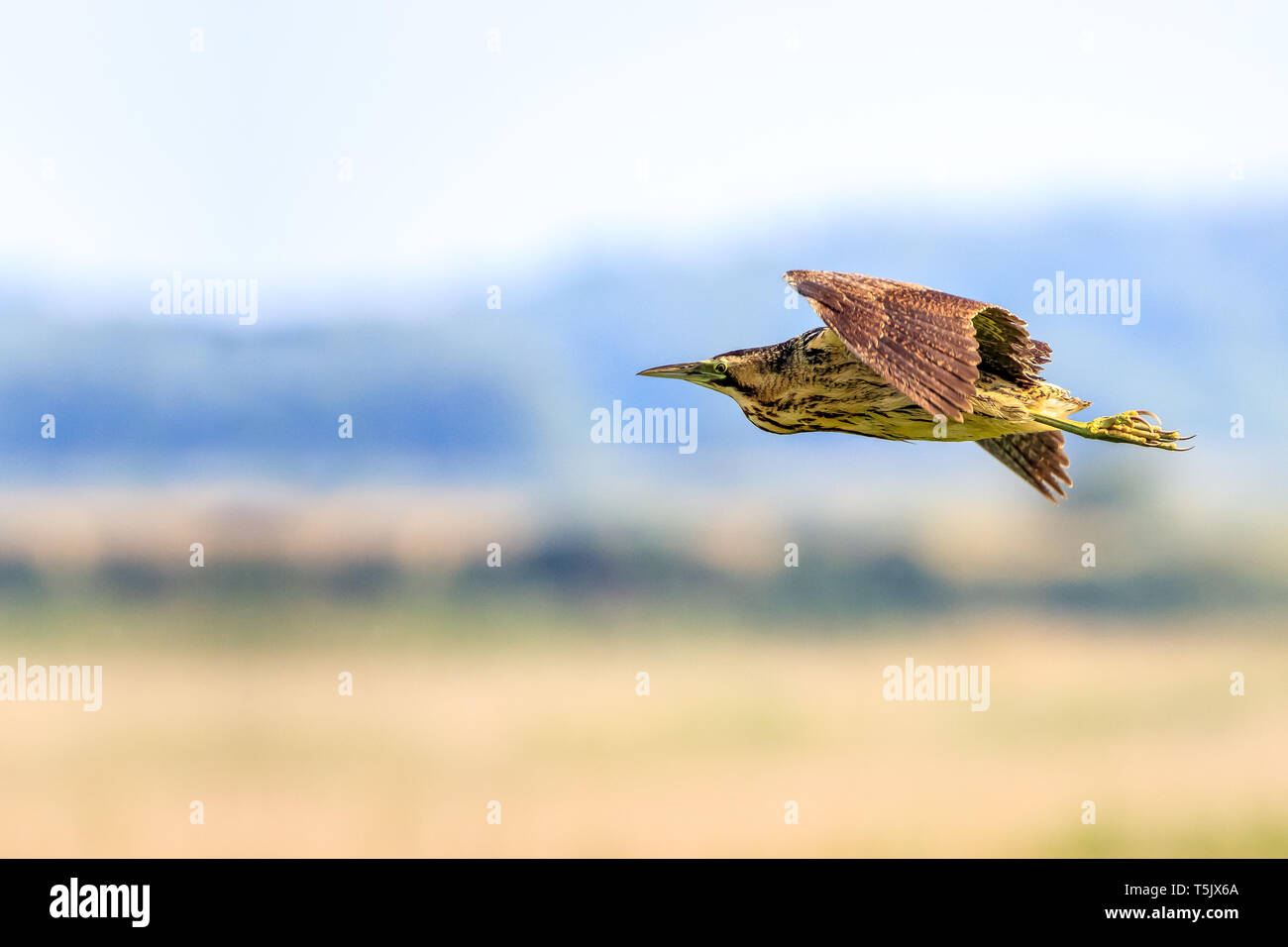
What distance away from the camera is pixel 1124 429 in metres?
4.83

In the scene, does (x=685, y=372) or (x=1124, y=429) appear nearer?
(x=1124, y=429)

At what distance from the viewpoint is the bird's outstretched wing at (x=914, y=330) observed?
13.4ft

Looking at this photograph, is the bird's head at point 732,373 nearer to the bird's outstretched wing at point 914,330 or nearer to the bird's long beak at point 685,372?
the bird's long beak at point 685,372

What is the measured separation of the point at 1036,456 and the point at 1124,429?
930 millimetres

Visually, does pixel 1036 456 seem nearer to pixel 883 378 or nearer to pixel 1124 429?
pixel 1124 429

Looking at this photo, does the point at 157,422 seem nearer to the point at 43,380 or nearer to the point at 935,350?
the point at 43,380

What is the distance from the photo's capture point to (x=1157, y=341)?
73750 millimetres

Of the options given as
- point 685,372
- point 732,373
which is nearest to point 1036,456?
point 732,373

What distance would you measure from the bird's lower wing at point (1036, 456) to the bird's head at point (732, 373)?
4.15 ft

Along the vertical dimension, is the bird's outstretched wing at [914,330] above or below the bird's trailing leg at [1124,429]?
above

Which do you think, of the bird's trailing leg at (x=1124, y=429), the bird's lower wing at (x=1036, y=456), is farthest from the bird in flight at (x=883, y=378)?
the bird's lower wing at (x=1036, y=456)

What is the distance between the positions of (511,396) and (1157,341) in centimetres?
3377

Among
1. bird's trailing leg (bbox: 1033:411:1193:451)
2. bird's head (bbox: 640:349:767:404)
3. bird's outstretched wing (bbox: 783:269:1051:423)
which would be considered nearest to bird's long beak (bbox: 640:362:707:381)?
bird's head (bbox: 640:349:767:404)

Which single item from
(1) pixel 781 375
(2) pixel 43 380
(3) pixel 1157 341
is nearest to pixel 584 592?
(2) pixel 43 380
